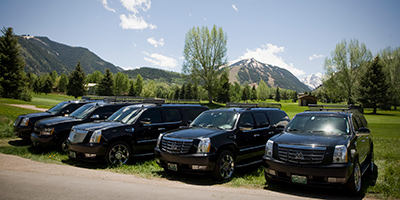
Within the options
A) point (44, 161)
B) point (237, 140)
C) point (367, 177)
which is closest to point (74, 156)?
point (44, 161)

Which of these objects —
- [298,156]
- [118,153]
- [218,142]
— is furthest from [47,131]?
[298,156]

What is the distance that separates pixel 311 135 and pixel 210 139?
2473mm

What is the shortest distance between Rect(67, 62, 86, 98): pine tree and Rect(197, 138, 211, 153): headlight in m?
68.8

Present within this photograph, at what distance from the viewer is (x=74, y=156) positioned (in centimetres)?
820

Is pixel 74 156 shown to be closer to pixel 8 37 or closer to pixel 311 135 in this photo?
pixel 311 135

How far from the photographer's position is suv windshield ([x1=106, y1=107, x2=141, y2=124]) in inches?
352

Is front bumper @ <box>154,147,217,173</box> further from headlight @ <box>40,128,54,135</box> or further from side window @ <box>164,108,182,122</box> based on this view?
headlight @ <box>40,128,54,135</box>

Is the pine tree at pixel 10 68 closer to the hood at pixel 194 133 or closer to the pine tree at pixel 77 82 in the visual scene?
the pine tree at pixel 77 82

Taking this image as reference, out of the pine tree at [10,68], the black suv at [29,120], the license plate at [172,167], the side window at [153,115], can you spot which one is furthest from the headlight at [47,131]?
the pine tree at [10,68]

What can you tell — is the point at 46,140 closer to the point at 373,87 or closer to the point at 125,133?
the point at 125,133

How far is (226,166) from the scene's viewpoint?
677 cm

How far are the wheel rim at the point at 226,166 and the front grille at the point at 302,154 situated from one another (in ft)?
5.26

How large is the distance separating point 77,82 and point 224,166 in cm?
6915

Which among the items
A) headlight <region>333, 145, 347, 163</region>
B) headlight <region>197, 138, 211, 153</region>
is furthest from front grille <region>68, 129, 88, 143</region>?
headlight <region>333, 145, 347, 163</region>
